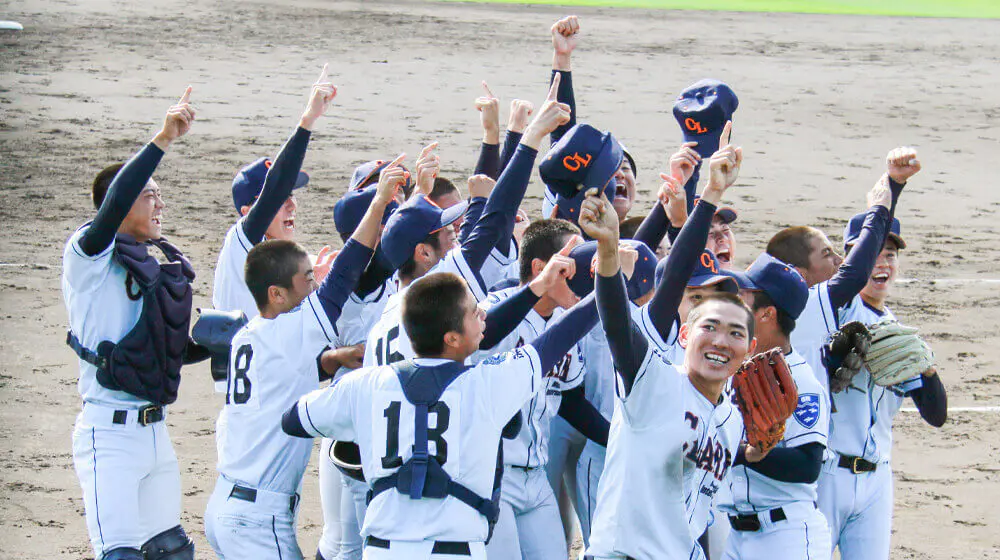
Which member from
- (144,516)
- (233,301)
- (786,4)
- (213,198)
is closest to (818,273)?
(233,301)

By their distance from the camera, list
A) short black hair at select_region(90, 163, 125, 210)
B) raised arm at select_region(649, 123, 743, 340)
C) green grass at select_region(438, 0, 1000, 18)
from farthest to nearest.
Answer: green grass at select_region(438, 0, 1000, 18) < short black hair at select_region(90, 163, 125, 210) < raised arm at select_region(649, 123, 743, 340)

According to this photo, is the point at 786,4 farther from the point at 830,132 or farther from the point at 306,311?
the point at 306,311

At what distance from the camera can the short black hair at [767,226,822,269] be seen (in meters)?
Result: 4.80

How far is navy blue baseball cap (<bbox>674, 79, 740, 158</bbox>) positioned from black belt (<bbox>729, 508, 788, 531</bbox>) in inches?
66.5

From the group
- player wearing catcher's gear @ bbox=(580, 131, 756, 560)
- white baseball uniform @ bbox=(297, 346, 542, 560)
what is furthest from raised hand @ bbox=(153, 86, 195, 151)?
player wearing catcher's gear @ bbox=(580, 131, 756, 560)

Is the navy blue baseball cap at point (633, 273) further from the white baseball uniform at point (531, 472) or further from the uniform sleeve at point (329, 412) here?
the uniform sleeve at point (329, 412)

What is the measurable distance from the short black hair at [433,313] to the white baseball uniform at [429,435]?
0.06 m

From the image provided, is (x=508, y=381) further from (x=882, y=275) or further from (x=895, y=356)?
(x=882, y=275)

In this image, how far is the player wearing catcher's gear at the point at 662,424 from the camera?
3.26 meters

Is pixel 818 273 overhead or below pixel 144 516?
overhead

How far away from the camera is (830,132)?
15016mm

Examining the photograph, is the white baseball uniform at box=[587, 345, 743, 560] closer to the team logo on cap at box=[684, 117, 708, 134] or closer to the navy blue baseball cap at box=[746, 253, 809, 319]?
the navy blue baseball cap at box=[746, 253, 809, 319]

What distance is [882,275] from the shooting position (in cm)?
482

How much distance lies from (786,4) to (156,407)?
26.3 meters
